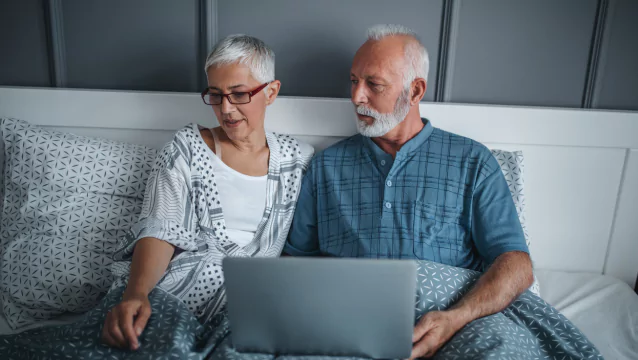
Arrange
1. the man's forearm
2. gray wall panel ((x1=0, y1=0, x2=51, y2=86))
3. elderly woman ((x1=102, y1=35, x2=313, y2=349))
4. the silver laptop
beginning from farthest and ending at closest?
gray wall panel ((x1=0, y1=0, x2=51, y2=86))
elderly woman ((x1=102, y1=35, x2=313, y2=349))
the man's forearm
the silver laptop

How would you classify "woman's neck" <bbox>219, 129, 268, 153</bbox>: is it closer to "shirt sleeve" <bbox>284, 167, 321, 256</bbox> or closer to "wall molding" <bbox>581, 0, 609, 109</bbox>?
"shirt sleeve" <bbox>284, 167, 321, 256</bbox>

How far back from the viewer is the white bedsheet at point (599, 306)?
129 centimetres

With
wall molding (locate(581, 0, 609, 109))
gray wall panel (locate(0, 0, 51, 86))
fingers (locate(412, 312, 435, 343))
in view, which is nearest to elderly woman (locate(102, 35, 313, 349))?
fingers (locate(412, 312, 435, 343))

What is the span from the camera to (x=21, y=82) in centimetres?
181

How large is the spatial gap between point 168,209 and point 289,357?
1.78 feet

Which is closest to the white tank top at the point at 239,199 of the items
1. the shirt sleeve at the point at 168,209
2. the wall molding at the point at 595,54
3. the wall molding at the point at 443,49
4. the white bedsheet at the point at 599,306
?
the shirt sleeve at the point at 168,209

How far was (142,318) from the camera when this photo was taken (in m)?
1.06

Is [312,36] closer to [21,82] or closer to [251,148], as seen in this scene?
[251,148]

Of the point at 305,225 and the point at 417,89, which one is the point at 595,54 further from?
the point at 305,225

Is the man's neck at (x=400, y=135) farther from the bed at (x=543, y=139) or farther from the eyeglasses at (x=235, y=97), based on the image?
the eyeglasses at (x=235, y=97)

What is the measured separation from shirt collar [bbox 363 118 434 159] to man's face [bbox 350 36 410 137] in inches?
2.3

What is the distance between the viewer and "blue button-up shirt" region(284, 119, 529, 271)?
137cm

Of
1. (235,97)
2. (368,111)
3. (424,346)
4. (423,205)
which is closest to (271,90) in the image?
(235,97)

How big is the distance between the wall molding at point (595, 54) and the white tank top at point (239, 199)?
1.21 meters
